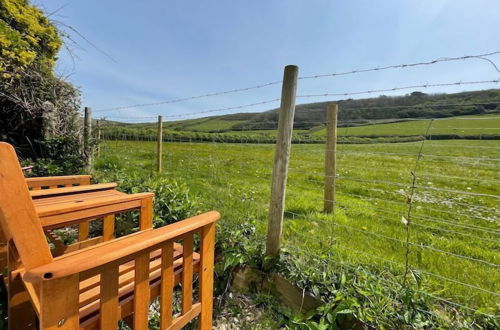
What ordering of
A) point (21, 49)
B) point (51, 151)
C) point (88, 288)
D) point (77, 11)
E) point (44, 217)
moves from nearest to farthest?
1. point (88, 288)
2. point (44, 217)
3. point (21, 49)
4. point (77, 11)
5. point (51, 151)

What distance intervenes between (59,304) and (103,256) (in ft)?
0.67

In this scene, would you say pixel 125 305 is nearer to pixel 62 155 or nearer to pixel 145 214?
pixel 145 214

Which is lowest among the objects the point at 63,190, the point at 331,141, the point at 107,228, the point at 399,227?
the point at 399,227

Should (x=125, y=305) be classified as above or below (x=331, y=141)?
below

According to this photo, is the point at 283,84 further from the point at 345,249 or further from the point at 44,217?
the point at 44,217

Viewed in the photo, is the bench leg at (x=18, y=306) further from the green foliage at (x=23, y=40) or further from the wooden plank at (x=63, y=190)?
the green foliage at (x=23, y=40)

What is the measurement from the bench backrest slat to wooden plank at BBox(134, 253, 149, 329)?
0.33 metres

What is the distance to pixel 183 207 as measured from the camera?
→ 9.62 feet

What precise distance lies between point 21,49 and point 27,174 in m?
2.28

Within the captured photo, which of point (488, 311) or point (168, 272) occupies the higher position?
point (168, 272)

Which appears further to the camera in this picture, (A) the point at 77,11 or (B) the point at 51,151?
(B) the point at 51,151

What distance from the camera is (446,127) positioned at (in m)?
1.97

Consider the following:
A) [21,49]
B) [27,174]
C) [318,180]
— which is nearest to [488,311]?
[318,180]

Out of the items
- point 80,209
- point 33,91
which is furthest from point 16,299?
point 33,91
